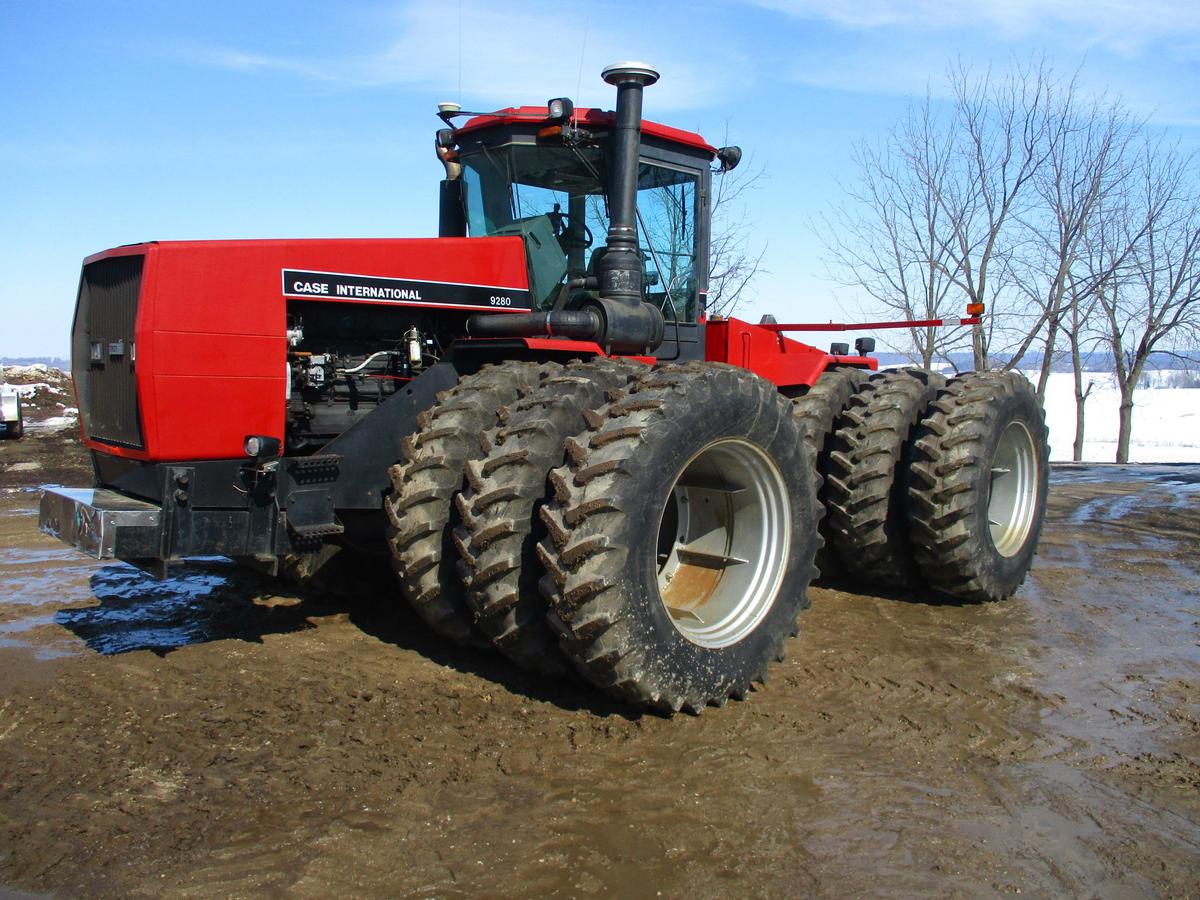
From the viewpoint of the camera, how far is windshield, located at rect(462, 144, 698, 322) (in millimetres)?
5793

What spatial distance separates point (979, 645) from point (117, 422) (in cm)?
468

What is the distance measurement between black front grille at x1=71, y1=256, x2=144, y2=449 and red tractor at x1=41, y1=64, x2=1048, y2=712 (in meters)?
0.02

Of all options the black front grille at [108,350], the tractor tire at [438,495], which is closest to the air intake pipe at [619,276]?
the tractor tire at [438,495]

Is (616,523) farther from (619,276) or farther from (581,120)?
(581,120)

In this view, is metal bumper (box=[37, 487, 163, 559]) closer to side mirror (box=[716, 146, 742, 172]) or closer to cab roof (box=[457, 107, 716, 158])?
cab roof (box=[457, 107, 716, 158])

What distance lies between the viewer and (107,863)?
326cm

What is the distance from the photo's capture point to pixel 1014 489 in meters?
7.48

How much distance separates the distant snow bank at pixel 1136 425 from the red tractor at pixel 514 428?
81.6 ft

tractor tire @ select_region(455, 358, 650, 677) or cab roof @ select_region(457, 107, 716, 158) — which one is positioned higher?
cab roof @ select_region(457, 107, 716, 158)

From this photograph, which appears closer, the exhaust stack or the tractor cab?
the exhaust stack

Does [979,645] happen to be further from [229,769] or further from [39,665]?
[39,665]

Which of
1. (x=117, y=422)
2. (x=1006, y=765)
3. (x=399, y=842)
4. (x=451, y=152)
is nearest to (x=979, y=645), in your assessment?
(x=1006, y=765)

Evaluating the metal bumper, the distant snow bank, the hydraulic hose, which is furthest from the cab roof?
the distant snow bank

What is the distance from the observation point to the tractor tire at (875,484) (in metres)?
6.47
